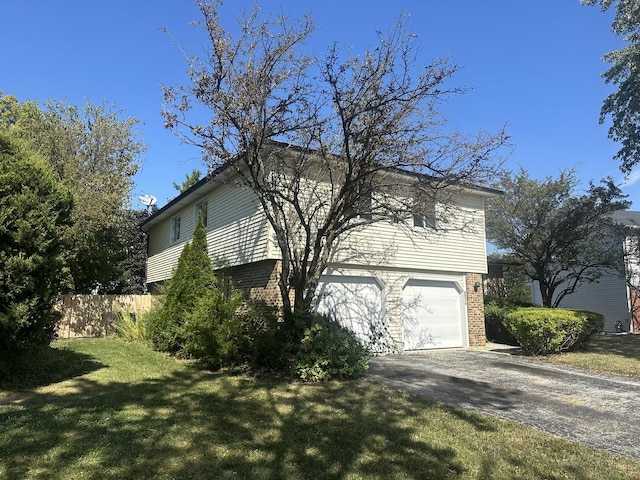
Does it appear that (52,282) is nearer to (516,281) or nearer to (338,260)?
(338,260)

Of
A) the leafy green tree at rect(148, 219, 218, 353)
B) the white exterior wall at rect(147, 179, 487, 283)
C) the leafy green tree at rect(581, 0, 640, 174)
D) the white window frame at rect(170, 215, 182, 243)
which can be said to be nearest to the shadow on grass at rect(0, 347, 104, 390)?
the leafy green tree at rect(148, 219, 218, 353)

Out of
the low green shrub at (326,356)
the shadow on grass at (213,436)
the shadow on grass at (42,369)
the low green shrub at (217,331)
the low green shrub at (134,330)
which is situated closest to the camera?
the shadow on grass at (213,436)

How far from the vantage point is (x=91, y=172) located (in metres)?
17.5

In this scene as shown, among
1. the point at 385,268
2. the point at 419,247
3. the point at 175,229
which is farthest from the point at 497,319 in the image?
the point at 175,229

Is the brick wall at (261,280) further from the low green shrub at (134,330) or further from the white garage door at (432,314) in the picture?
the white garage door at (432,314)

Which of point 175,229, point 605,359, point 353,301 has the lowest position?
point 605,359

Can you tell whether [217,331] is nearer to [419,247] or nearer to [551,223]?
[419,247]

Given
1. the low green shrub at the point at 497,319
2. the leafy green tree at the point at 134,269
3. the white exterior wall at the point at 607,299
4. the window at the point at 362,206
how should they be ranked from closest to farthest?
the window at the point at 362,206, the low green shrub at the point at 497,319, the leafy green tree at the point at 134,269, the white exterior wall at the point at 607,299

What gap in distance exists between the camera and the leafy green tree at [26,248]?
6344 mm

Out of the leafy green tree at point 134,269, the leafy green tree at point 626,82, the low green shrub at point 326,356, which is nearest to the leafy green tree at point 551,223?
the leafy green tree at point 626,82

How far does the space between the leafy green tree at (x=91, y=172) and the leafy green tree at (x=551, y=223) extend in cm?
1452

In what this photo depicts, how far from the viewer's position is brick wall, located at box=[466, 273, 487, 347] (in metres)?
14.5

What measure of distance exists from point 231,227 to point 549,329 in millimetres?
8979

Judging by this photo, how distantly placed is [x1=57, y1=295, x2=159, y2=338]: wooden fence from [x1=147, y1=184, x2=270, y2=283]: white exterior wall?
176 cm
